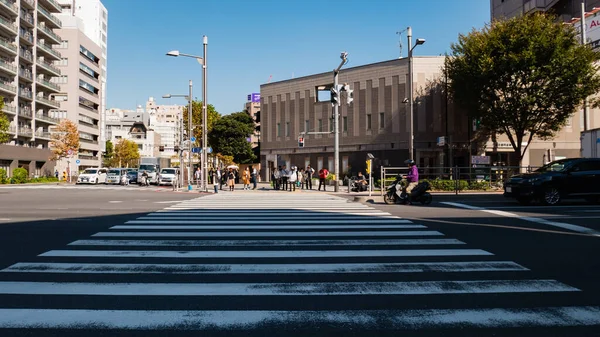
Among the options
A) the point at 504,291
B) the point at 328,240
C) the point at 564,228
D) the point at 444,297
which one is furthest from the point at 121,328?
the point at 564,228

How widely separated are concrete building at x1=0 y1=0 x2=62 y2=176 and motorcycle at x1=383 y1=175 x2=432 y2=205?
51.1m

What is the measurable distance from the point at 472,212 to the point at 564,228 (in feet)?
12.2

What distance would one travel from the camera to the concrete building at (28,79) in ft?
178

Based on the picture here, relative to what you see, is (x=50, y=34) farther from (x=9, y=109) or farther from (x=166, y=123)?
(x=166, y=123)

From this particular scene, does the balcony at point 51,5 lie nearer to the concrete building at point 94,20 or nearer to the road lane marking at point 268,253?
the concrete building at point 94,20

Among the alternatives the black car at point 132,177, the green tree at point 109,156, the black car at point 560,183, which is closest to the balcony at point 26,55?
the black car at point 132,177

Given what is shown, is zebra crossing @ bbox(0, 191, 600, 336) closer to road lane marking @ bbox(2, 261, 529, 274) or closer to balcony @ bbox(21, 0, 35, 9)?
road lane marking @ bbox(2, 261, 529, 274)

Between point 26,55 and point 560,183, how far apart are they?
62940 millimetres

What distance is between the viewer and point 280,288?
5.14 metres

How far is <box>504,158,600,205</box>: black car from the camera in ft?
51.2

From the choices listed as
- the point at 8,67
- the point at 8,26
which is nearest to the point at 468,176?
the point at 8,67

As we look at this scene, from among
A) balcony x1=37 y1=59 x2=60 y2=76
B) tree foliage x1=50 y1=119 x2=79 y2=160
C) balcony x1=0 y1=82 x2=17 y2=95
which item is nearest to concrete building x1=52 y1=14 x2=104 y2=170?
balcony x1=37 y1=59 x2=60 y2=76

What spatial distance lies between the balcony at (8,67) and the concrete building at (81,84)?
53.1ft

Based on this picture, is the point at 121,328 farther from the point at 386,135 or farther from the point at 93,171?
the point at 93,171
